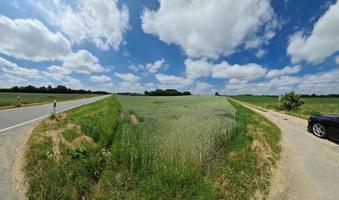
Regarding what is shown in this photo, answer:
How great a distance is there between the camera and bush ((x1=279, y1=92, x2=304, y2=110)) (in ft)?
99.1

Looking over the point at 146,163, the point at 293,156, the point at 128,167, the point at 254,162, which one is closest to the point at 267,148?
the point at 293,156

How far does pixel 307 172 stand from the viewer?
255 inches

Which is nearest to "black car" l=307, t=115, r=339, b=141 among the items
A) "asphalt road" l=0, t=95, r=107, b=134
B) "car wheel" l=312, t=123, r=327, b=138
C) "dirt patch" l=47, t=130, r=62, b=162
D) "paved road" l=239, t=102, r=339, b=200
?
"car wheel" l=312, t=123, r=327, b=138

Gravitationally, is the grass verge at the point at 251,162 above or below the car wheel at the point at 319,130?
below

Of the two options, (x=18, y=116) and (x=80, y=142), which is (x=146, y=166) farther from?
(x=18, y=116)

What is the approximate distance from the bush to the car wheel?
21.9 m

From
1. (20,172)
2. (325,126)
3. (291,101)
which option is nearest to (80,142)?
(20,172)

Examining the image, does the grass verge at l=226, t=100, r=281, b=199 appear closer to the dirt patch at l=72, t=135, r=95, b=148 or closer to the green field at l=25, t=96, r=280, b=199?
the green field at l=25, t=96, r=280, b=199

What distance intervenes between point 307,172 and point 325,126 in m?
5.68

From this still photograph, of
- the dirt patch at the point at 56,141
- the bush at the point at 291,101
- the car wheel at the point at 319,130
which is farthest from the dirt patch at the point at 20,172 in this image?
the bush at the point at 291,101

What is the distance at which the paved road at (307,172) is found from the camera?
5383 mm

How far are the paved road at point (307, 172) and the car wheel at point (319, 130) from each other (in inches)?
41.4

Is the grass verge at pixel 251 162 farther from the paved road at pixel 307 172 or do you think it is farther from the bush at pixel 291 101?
the bush at pixel 291 101

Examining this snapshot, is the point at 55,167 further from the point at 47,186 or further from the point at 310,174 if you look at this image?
the point at 310,174
